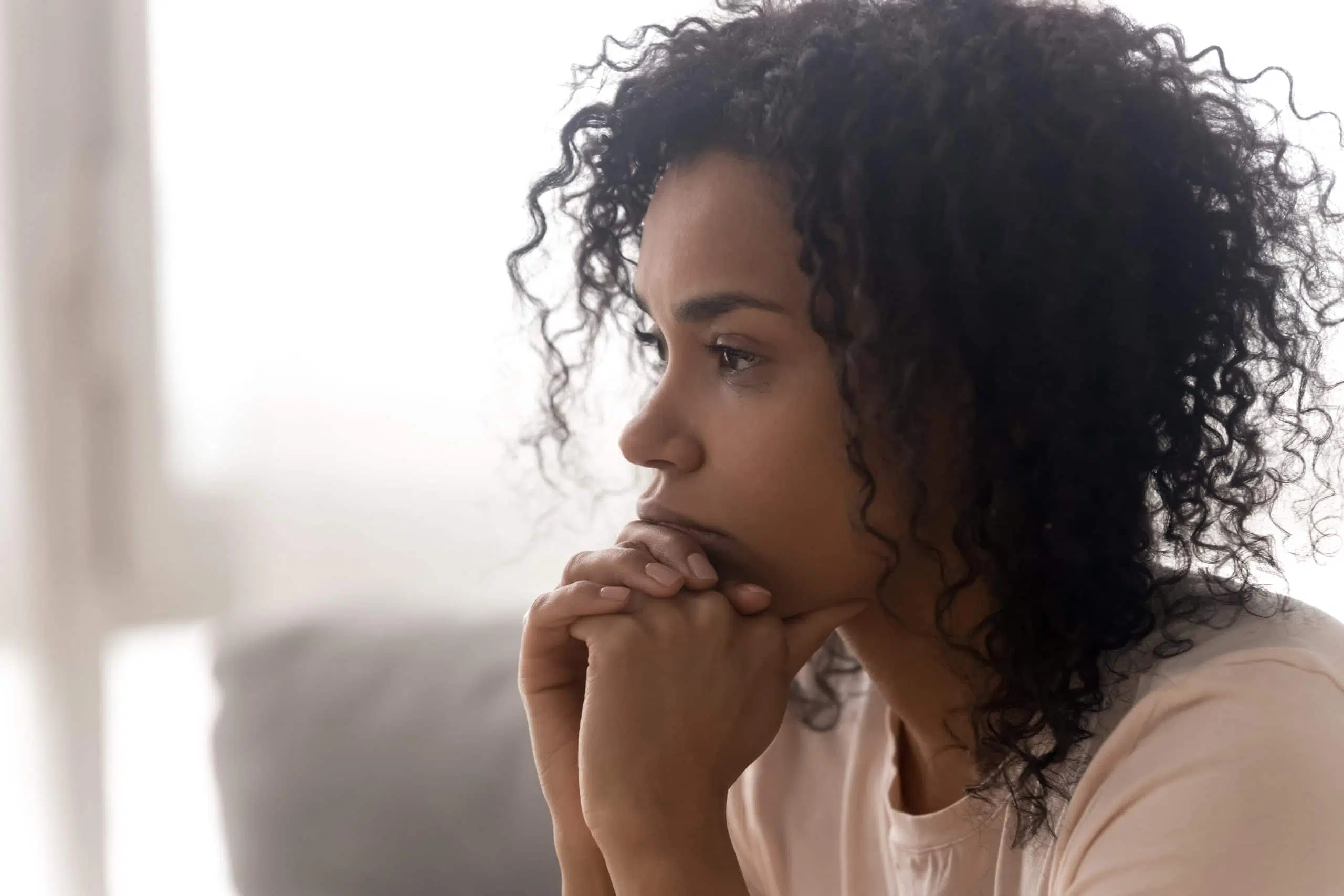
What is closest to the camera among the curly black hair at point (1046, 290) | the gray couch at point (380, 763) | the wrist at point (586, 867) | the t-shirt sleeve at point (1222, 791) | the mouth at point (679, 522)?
the t-shirt sleeve at point (1222, 791)

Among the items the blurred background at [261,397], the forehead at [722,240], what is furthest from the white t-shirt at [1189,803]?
the blurred background at [261,397]

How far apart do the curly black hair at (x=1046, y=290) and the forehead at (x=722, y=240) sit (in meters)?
0.02

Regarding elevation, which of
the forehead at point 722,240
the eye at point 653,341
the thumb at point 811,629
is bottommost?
the thumb at point 811,629

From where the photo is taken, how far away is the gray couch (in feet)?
4.56

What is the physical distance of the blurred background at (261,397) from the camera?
1.49 metres

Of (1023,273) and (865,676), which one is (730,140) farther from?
(865,676)

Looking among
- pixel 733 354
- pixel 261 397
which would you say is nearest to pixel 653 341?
pixel 733 354

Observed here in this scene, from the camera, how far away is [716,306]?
93 centimetres

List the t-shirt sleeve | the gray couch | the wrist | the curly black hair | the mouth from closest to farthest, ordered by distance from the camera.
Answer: the t-shirt sleeve, the curly black hair, the mouth, the wrist, the gray couch

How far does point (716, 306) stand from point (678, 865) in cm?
42

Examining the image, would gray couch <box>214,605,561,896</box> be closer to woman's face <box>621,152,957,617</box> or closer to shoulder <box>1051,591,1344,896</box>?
woman's face <box>621,152,957,617</box>

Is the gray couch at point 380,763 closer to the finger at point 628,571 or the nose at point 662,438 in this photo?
the finger at point 628,571

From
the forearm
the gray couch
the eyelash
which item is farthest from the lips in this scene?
the gray couch

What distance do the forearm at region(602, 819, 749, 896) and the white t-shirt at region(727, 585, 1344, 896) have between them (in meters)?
0.20
